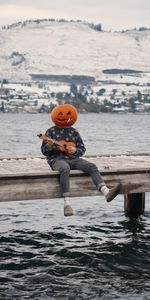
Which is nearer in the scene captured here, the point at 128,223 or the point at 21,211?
the point at 128,223

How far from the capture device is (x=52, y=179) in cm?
1516

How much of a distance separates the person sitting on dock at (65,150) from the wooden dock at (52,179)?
0.86 feet

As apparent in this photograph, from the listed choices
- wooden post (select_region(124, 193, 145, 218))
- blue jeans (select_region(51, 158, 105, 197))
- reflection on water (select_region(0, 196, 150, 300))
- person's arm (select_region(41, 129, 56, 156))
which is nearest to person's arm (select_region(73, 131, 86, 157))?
blue jeans (select_region(51, 158, 105, 197))

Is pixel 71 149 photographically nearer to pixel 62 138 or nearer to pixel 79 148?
pixel 79 148

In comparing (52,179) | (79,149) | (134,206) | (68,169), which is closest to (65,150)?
(79,149)

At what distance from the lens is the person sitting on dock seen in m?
14.8

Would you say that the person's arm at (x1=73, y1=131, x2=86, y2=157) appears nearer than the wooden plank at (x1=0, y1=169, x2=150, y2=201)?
No

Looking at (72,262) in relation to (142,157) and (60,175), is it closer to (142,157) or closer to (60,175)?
(60,175)

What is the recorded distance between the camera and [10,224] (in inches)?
781

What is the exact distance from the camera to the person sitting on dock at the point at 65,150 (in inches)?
582

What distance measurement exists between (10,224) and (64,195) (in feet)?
18.0

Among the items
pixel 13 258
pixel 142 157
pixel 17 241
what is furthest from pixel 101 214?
pixel 13 258

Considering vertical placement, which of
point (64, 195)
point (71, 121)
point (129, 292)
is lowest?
point (129, 292)

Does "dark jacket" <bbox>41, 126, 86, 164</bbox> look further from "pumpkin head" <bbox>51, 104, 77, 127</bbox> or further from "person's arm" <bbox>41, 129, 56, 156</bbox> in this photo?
"pumpkin head" <bbox>51, 104, 77, 127</bbox>
